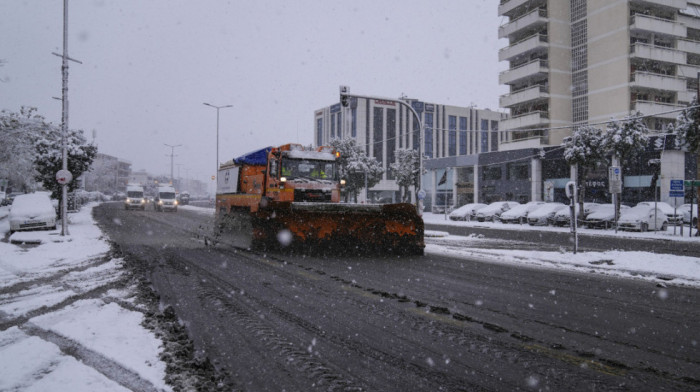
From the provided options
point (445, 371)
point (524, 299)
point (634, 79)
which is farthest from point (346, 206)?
point (634, 79)

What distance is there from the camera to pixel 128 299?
678cm

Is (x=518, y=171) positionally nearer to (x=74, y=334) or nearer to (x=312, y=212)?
(x=312, y=212)

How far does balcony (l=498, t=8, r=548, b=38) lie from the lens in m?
47.0

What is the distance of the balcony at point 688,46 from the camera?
149 ft

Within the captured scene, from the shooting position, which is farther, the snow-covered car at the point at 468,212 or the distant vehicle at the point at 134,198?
the distant vehicle at the point at 134,198

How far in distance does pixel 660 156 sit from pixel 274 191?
34768 mm

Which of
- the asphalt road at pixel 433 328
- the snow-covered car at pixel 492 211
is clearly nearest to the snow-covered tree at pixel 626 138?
the snow-covered car at pixel 492 211

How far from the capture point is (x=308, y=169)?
45.6ft

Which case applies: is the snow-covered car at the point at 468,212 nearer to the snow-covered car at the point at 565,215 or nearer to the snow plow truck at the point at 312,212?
the snow-covered car at the point at 565,215

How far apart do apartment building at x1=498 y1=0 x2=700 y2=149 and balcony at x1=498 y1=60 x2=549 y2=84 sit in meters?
0.10

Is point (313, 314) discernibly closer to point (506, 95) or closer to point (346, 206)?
point (346, 206)

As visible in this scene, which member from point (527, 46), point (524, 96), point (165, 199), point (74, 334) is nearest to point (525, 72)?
point (524, 96)

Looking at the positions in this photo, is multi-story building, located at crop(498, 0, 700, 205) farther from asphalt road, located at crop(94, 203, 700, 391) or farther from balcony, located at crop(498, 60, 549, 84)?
asphalt road, located at crop(94, 203, 700, 391)

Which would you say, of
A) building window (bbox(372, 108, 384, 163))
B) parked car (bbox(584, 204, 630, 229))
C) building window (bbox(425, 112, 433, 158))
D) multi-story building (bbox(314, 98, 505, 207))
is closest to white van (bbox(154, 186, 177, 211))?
multi-story building (bbox(314, 98, 505, 207))
